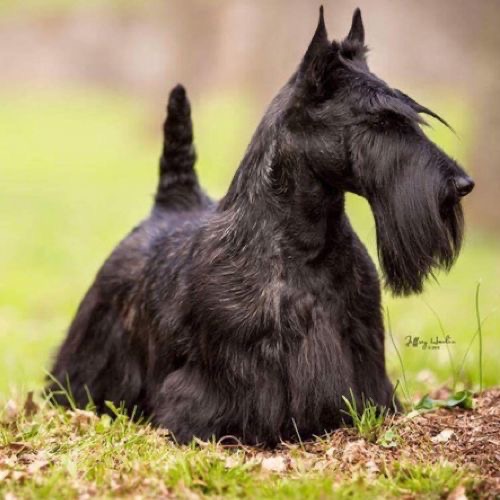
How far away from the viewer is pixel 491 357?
636 cm

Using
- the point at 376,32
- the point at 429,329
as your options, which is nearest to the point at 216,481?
the point at 429,329

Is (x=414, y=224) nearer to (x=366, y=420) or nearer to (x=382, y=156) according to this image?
(x=382, y=156)

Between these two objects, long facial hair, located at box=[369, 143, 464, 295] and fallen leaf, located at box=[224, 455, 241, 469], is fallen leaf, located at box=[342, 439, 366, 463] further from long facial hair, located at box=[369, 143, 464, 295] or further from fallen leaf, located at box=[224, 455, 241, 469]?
long facial hair, located at box=[369, 143, 464, 295]

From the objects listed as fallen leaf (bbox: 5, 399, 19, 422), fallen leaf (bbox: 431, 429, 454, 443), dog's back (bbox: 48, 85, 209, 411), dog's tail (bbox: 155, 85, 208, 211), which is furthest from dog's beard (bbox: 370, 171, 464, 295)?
fallen leaf (bbox: 5, 399, 19, 422)

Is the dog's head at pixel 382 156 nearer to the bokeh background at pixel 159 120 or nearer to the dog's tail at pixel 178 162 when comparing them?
the bokeh background at pixel 159 120

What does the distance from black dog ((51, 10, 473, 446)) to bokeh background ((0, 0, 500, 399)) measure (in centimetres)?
57

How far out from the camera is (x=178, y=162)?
19.0ft

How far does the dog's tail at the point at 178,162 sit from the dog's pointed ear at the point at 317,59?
152cm

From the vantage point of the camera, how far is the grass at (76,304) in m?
3.63

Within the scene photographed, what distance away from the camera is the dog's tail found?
5.65 meters

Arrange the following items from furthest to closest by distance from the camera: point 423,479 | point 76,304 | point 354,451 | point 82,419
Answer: point 76,304, point 82,419, point 354,451, point 423,479

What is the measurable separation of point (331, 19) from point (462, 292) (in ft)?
27.1

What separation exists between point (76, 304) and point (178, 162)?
3.74 metres

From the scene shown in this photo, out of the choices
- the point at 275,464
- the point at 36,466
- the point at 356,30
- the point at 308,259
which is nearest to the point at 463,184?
the point at 308,259
